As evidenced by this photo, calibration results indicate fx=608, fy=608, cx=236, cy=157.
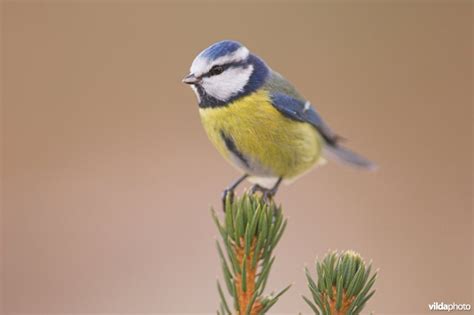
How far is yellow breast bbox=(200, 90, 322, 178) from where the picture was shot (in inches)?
68.8

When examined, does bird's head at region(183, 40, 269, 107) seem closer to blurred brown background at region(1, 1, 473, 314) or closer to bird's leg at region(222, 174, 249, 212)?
bird's leg at region(222, 174, 249, 212)

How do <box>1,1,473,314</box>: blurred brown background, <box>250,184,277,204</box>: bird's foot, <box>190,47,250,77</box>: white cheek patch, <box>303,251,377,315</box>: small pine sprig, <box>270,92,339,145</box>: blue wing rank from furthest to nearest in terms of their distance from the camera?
<box>1,1,473,314</box>: blurred brown background → <box>270,92,339,145</box>: blue wing → <box>190,47,250,77</box>: white cheek patch → <box>250,184,277,204</box>: bird's foot → <box>303,251,377,315</box>: small pine sprig

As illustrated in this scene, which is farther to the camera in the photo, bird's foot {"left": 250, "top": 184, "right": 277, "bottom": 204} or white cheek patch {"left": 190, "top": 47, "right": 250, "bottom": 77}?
white cheek patch {"left": 190, "top": 47, "right": 250, "bottom": 77}

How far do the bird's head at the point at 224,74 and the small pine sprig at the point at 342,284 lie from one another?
0.77 m

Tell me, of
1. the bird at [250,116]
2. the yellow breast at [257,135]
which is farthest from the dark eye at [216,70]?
the yellow breast at [257,135]

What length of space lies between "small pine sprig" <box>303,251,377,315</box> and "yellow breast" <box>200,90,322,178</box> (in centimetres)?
72

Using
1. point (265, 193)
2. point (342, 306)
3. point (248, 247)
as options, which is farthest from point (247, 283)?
point (265, 193)

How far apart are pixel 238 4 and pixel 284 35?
1.28 feet

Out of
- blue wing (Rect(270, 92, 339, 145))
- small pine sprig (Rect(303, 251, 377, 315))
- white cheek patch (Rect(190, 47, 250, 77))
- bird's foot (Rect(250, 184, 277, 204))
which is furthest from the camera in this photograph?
blue wing (Rect(270, 92, 339, 145))

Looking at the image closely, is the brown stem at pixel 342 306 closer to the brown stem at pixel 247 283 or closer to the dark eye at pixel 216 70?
the brown stem at pixel 247 283

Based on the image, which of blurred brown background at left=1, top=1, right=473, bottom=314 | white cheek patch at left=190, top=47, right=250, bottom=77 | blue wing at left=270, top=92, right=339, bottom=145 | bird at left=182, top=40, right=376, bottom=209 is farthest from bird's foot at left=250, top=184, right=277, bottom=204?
blurred brown background at left=1, top=1, right=473, bottom=314

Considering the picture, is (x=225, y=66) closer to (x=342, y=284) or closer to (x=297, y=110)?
(x=297, y=110)

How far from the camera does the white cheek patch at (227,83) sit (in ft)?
5.72

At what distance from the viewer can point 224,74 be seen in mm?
1755
